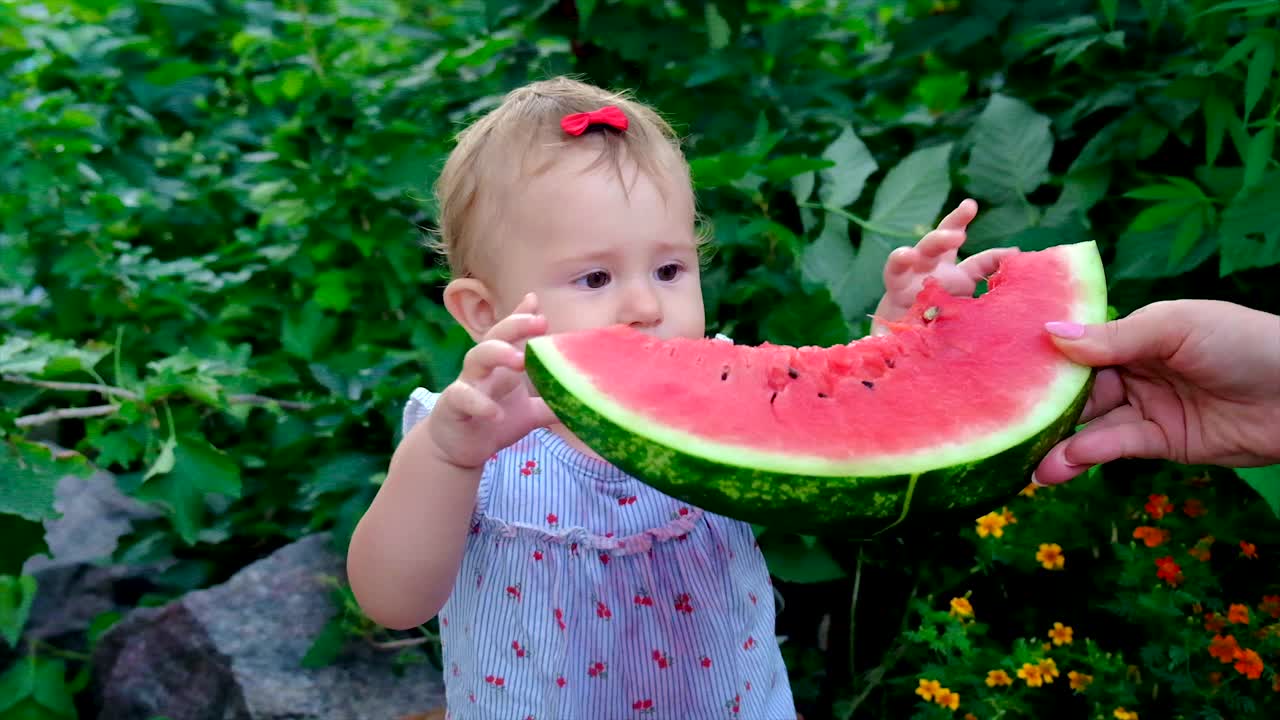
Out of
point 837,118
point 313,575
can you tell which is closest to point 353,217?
point 313,575

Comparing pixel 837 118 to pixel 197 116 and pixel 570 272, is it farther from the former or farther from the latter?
pixel 197 116

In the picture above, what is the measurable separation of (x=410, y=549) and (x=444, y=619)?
0.39 m

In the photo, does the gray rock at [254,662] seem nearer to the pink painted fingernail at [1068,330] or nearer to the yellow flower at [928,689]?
the yellow flower at [928,689]

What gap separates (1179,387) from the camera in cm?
150

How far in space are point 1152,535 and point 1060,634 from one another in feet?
0.86

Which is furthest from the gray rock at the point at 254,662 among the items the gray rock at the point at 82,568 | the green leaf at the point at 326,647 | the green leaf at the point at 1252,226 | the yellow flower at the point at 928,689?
the green leaf at the point at 1252,226

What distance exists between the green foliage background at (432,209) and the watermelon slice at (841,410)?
65 cm

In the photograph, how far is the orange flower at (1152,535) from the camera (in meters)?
1.99

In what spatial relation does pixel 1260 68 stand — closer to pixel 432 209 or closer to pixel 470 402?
pixel 470 402

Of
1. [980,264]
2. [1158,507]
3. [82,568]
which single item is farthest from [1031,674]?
[82,568]

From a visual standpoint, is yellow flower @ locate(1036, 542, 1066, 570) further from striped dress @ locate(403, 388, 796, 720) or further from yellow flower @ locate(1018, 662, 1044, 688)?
striped dress @ locate(403, 388, 796, 720)

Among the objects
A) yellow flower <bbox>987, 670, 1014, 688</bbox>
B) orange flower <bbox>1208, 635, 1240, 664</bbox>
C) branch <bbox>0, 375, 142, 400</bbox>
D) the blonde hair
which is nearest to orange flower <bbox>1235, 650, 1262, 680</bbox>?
orange flower <bbox>1208, 635, 1240, 664</bbox>

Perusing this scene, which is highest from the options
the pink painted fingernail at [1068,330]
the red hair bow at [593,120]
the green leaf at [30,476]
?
the red hair bow at [593,120]

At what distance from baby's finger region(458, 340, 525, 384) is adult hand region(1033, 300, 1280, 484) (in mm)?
659
